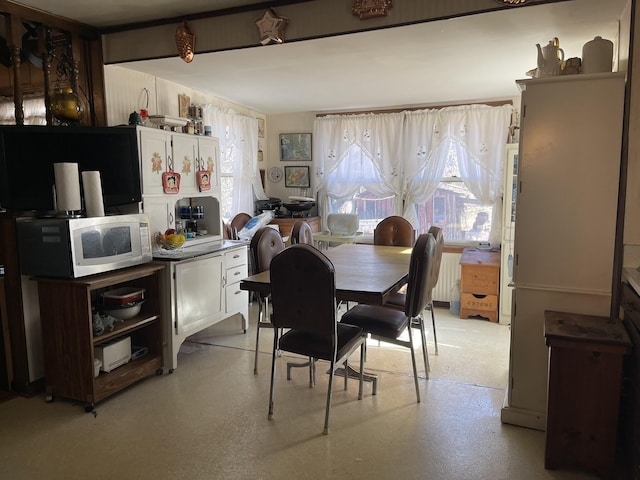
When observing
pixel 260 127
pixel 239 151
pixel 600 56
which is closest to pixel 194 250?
pixel 239 151

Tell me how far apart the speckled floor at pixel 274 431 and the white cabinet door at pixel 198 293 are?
33 centimetres

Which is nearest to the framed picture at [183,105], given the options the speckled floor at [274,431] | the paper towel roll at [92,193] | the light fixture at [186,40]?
the light fixture at [186,40]

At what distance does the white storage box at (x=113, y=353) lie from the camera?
2.75 m

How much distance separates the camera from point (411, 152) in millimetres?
5043

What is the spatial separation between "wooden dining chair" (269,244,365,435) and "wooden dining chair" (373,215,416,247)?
74.4 inches

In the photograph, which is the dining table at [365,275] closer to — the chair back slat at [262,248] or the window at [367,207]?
the chair back slat at [262,248]

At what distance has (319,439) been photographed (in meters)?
2.34

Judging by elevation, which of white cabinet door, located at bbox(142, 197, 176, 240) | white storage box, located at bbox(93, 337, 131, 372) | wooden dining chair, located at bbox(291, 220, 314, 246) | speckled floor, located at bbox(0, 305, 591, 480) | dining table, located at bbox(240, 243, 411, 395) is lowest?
speckled floor, located at bbox(0, 305, 591, 480)

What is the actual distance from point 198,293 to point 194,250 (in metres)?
0.33

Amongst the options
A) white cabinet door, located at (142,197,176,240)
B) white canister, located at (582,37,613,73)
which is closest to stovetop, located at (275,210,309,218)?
white cabinet door, located at (142,197,176,240)

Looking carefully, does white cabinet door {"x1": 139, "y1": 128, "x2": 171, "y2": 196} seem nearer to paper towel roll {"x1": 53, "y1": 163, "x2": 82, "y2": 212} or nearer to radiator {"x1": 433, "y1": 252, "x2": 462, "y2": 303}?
paper towel roll {"x1": 53, "y1": 163, "x2": 82, "y2": 212}

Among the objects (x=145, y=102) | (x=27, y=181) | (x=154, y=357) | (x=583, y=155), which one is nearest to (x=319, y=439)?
(x=154, y=357)

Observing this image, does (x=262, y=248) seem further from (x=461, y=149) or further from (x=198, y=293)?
(x=461, y=149)

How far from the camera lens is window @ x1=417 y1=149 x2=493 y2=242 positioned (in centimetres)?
496
